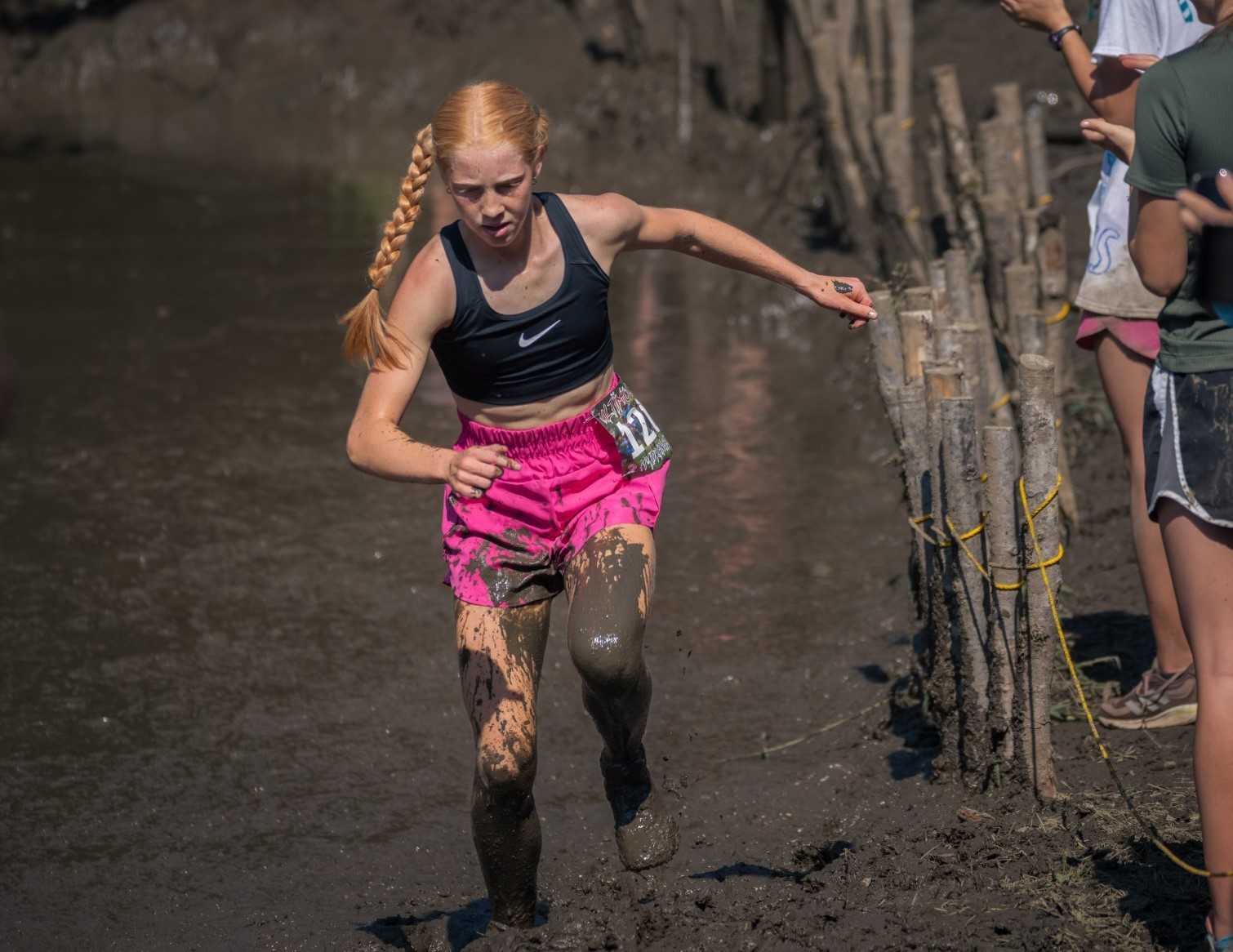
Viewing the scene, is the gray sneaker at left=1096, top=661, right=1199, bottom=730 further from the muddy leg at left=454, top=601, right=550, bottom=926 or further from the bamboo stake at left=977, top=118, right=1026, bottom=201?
the bamboo stake at left=977, top=118, right=1026, bottom=201

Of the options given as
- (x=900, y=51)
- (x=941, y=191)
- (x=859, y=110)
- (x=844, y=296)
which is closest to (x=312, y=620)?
(x=844, y=296)

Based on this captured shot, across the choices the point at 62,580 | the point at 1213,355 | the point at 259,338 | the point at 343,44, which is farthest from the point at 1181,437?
the point at 343,44

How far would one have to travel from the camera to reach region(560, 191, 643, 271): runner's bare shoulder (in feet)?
12.7

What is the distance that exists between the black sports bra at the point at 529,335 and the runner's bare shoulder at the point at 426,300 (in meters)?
0.02

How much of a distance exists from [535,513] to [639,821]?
86 centimetres

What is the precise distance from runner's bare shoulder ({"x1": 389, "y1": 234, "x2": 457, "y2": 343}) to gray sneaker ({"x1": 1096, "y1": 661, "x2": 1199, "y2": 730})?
2.16 m

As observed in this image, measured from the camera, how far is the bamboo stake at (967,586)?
4.13 meters

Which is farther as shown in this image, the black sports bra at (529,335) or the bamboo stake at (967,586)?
the bamboo stake at (967,586)

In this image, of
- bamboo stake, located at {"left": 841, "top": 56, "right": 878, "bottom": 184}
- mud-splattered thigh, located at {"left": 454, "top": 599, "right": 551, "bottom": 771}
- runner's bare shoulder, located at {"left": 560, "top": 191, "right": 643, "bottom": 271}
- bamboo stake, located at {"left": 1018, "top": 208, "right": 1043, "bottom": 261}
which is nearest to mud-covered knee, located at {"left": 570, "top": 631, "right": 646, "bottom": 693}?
mud-splattered thigh, located at {"left": 454, "top": 599, "right": 551, "bottom": 771}

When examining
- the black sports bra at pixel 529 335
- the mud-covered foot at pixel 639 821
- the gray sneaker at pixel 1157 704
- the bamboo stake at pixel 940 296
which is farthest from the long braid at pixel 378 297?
the gray sneaker at pixel 1157 704

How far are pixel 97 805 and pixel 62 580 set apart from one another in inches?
71.1

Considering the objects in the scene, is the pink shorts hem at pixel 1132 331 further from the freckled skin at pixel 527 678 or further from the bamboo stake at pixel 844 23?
the bamboo stake at pixel 844 23

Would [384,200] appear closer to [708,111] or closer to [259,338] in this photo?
[708,111]

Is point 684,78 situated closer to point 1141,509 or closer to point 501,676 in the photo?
point 1141,509
